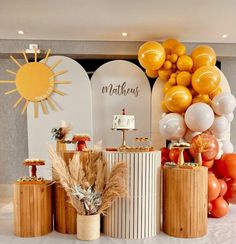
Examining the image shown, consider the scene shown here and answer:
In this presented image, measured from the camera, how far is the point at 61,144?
118 inches

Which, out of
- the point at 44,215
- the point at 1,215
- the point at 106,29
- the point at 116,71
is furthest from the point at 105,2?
the point at 1,215

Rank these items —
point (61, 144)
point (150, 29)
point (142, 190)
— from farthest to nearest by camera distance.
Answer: point (150, 29)
point (61, 144)
point (142, 190)

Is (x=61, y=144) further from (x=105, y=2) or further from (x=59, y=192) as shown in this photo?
(x=105, y=2)

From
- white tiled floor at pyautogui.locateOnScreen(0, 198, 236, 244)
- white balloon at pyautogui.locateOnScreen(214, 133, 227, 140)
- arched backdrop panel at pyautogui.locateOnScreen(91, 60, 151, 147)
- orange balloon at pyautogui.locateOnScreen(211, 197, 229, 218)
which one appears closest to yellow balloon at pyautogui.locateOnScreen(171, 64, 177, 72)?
arched backdrop panel at pyautogui.locateOnScreen(91, 60, 151, 147)

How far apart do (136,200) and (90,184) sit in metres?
0.40

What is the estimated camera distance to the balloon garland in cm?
340

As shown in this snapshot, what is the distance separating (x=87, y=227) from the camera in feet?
8.30

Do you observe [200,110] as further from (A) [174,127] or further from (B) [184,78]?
(B) [184,78]

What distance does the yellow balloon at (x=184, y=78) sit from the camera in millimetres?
3855

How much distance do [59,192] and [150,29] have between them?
248cm

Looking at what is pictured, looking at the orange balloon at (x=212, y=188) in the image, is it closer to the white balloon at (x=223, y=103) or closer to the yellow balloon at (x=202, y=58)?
the white balloon at (x=223, y=103)

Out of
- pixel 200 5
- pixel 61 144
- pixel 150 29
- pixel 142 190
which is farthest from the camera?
pixel 150 29

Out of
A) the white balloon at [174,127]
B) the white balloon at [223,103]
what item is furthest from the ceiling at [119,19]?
the white balloon at [174,127]

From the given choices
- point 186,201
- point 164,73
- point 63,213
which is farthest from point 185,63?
point 63,213
